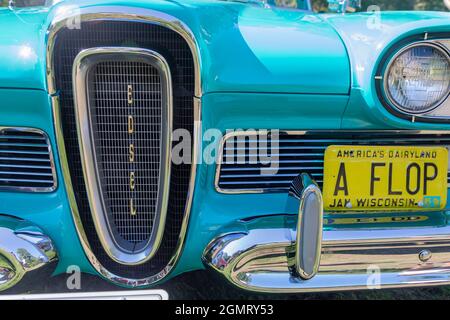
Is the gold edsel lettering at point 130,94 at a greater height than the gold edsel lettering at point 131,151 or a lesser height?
greater

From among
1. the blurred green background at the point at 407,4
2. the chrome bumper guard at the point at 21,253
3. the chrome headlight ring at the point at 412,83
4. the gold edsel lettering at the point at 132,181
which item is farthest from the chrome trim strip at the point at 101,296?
the blurred green background at the point at 407,4

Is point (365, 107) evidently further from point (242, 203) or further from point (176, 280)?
point (176, 280)

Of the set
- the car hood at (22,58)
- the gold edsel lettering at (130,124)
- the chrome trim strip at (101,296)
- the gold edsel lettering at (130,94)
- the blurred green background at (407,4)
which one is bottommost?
the chrome trim strip at (101,296)

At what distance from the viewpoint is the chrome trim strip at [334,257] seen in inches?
59.5

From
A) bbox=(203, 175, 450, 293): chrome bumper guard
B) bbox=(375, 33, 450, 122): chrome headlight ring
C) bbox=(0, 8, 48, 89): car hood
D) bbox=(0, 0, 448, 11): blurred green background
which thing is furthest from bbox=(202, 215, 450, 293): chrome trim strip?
bbox=(0, 0, 448, 11): blurred green background

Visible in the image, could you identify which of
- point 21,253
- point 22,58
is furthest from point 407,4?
point 21,253

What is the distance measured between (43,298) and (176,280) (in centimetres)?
61

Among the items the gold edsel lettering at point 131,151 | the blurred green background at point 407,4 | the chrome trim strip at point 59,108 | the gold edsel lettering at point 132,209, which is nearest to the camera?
the chrome trim strip at point 59,108

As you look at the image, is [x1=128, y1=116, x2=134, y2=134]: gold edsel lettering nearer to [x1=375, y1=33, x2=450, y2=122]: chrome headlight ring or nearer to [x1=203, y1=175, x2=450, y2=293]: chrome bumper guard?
[x1=203, y1=175, x2=450, y2=293]: chrome bumper guard

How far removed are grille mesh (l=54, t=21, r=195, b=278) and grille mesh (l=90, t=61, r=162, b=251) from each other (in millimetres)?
58

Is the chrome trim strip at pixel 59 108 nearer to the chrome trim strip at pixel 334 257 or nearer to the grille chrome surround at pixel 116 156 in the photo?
the grille chrome surround at pixel 116 156

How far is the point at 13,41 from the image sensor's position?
1509mm

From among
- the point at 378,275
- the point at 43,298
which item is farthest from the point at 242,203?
the point at 43,298

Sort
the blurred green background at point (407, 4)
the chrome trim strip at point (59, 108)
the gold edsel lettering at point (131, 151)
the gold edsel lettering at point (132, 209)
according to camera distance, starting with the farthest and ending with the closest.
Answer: the blurred green background at point (407, 4) → the gold edsel lettering at point (132, 209) → the gold edsel lettering at point (131, 151) → the chrome trim strip at point (59, 108)
